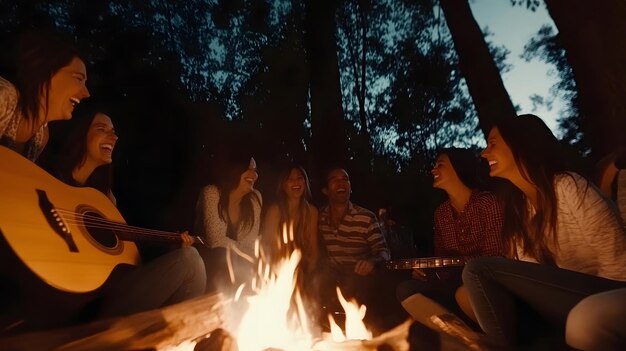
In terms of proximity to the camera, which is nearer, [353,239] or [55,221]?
[55,221]

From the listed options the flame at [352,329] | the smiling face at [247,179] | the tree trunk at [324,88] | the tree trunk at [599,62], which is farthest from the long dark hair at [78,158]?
the tree trunk at [599,62]

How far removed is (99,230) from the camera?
2982 millimetres

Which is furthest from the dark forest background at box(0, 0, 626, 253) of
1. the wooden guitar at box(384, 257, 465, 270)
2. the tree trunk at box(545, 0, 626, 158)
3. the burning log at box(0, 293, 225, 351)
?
the burning log at box(0, 293, 225, 351)

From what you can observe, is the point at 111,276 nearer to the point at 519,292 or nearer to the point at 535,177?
the point at 519,292

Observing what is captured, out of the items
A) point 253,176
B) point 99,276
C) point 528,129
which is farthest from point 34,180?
point 528,129

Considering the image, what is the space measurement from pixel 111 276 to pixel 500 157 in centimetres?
281

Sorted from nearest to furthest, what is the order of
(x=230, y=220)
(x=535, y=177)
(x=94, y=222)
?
(x=535, y=177) < (x=94, y=222) < (x=230, y=220)

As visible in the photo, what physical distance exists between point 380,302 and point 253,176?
2084 mm

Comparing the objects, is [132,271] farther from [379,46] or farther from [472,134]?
[472,134]

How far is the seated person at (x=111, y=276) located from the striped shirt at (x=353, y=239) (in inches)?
70.8

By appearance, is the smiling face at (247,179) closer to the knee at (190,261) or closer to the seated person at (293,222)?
the seated person at (293,222)

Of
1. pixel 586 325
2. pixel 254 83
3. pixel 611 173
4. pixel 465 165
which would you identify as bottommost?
pixel 586 325

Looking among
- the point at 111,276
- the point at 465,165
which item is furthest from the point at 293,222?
the point at 111,276

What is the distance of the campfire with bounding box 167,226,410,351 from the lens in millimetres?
2725
